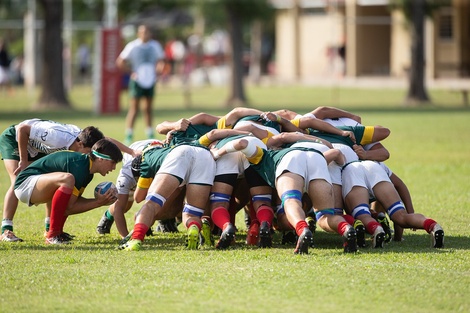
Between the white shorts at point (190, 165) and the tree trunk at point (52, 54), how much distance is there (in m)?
20.8

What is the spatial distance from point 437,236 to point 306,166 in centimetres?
130

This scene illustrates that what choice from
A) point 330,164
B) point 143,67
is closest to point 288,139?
point 330,164

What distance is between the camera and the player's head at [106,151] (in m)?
8.50

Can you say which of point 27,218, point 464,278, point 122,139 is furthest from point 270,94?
point 464,278

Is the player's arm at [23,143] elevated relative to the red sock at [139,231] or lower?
elevated

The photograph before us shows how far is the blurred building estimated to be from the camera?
41.7m

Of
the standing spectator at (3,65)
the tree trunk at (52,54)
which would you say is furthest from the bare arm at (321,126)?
the standing spectator at (3,65)

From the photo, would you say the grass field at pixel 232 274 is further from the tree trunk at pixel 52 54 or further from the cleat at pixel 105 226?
the tree trunk at pixel 52 54

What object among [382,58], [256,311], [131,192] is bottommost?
[256,311]

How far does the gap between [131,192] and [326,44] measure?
130 feet

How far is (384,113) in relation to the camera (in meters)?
25.8

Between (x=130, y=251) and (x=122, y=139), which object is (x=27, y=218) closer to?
(x=130, y=251)

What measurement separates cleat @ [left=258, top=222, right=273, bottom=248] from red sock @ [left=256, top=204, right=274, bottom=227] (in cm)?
6

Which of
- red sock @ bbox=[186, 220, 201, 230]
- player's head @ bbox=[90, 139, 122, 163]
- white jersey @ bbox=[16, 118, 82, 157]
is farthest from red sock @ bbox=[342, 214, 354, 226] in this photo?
white jersey @ bbox=[16, 118, 82, 157]
